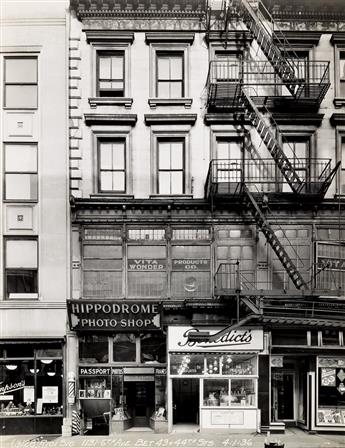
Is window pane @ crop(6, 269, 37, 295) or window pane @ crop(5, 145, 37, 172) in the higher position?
window pane @ crop(5, 145, 37, 172)

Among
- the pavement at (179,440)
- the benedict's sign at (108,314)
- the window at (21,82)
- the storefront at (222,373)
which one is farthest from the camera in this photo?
the window at (21,82)

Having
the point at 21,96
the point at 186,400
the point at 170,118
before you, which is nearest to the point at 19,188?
the point at 21,96

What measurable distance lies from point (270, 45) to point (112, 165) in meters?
6.61

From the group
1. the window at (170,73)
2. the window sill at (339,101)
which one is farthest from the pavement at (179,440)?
the window at (170,73)

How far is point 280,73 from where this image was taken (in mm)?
15359

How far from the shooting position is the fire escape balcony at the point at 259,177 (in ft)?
52.5

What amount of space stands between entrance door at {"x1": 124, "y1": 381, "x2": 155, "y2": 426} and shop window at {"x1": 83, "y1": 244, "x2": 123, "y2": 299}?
3224 mm

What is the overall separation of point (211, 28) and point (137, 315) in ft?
33.7

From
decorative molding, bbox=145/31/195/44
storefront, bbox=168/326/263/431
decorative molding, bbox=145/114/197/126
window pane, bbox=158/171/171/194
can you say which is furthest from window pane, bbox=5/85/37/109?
storefront, bbox=168/326/263/431

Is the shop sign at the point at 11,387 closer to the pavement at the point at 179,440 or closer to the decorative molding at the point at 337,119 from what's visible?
the pavement at the point at 179,440

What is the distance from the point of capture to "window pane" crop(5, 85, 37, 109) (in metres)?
16.5

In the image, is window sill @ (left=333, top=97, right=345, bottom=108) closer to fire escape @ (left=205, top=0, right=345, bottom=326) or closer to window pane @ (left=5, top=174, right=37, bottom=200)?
fire escape @ (left=205, top=0, right=345, bottom=326)

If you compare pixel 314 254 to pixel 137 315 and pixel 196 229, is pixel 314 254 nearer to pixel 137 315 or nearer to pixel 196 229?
pixel 196 229

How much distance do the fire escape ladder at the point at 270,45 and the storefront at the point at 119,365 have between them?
8.65 metres
